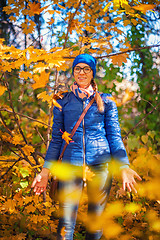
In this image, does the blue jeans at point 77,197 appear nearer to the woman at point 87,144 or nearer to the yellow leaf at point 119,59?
the woman at point 87,144

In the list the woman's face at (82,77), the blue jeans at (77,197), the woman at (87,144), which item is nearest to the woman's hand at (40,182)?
the woman at (87,144)

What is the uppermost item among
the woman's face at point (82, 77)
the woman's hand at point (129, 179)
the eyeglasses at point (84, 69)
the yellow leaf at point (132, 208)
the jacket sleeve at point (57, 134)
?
the eyeglasses at point (84, 69)

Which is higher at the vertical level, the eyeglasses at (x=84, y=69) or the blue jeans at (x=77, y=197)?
the eyeglasses at (x=84, y=69)

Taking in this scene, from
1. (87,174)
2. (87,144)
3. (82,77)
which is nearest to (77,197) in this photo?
(87,174)

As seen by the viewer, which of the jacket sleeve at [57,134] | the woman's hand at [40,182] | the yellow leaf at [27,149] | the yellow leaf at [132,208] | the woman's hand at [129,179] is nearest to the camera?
the woman's hand at [129,179]

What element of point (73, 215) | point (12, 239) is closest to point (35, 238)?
point (12, 239)

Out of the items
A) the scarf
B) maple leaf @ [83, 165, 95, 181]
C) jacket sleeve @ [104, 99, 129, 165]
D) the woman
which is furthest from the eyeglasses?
maple leaf @ [83, 165, 95, 181]

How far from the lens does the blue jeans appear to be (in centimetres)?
174

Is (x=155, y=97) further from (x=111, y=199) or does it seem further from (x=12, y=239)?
(x=12, y=239)

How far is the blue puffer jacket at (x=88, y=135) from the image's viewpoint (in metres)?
1.73

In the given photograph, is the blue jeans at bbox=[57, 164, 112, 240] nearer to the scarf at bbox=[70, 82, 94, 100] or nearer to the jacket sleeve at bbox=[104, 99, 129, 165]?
the jacket sleeve at bbox=[104, 99, 129, 165]

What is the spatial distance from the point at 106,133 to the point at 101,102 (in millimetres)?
252

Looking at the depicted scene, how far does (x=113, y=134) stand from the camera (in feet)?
5.89

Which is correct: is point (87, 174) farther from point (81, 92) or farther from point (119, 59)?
point (119, 59)
